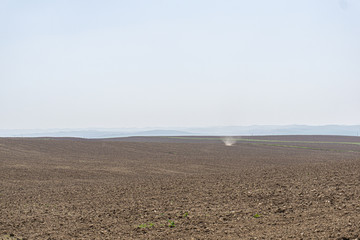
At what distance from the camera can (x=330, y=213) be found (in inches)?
390

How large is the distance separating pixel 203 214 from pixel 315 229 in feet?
12.7

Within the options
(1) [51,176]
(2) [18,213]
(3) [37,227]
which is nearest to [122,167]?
(1) [51,176]

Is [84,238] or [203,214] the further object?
[203,214]

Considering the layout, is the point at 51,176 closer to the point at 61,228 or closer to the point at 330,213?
the point at 61,228

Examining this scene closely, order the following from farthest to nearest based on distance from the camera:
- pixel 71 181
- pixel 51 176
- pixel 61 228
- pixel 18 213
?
pixel 51 176, pixel 71 181, pixel 18 213, pixel 61 228

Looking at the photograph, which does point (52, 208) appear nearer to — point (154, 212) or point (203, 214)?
point (154, 212)

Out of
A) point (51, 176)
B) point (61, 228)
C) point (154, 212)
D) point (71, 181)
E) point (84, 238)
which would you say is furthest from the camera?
point (51, 176)

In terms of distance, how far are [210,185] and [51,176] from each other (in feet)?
42.4

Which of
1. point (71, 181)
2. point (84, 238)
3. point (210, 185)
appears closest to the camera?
point (84, 238)

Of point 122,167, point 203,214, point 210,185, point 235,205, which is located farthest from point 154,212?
point 122,167

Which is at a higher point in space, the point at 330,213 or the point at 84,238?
the point at 330,213

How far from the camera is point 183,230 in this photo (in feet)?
32.5

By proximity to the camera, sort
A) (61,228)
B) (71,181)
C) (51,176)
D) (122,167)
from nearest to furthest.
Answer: (61,228) → (71,181) → (51,176) → (122,167)

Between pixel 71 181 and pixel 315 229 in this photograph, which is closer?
pixel 315 229
